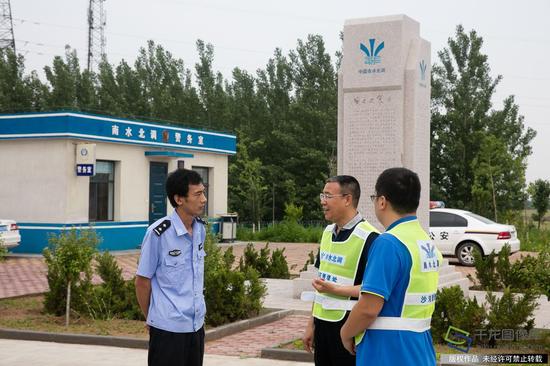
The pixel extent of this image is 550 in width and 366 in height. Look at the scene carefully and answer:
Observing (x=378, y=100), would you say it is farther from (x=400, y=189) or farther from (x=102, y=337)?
(x=400, y=189)

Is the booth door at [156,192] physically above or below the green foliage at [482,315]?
above

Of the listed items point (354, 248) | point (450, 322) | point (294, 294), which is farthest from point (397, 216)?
point (294, 294)

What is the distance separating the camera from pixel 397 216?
3580 millimetres

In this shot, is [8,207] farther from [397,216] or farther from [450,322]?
[397,216]

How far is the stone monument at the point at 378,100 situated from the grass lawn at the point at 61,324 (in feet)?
14.5

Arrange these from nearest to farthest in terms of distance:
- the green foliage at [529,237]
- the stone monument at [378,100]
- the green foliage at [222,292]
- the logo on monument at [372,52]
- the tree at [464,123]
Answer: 1. the green foliage at [222,292]
2. the stone monument at [378,100]
3. the logo on monument at [372,52]
4. the green foliage at [529,237]
5. the tree at [464,123]

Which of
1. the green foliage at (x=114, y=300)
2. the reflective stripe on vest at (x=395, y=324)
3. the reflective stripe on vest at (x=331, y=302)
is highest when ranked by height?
the reflective stripe on vest at (x=395, y=324)

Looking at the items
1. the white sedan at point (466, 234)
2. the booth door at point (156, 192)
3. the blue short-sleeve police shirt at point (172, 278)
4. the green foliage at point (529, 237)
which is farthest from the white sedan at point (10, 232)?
the blue short-sleeve police shirt at point (172, 278)

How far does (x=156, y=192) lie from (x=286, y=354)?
A: 53.3ft

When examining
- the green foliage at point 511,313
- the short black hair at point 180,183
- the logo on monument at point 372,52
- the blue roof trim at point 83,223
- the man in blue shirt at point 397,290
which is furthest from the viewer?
the blue roof trim at point 83,223

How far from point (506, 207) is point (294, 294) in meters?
24.2

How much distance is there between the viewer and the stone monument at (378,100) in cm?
1147

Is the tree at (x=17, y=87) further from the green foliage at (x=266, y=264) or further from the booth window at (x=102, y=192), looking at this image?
the green foliage at (x=266, y=264)

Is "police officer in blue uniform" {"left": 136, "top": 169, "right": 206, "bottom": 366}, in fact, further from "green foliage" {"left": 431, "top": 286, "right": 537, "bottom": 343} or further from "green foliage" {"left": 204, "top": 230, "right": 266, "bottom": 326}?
"green foliage" {"left": 204, "top": 230, "right": 266, "bottom": 326}
